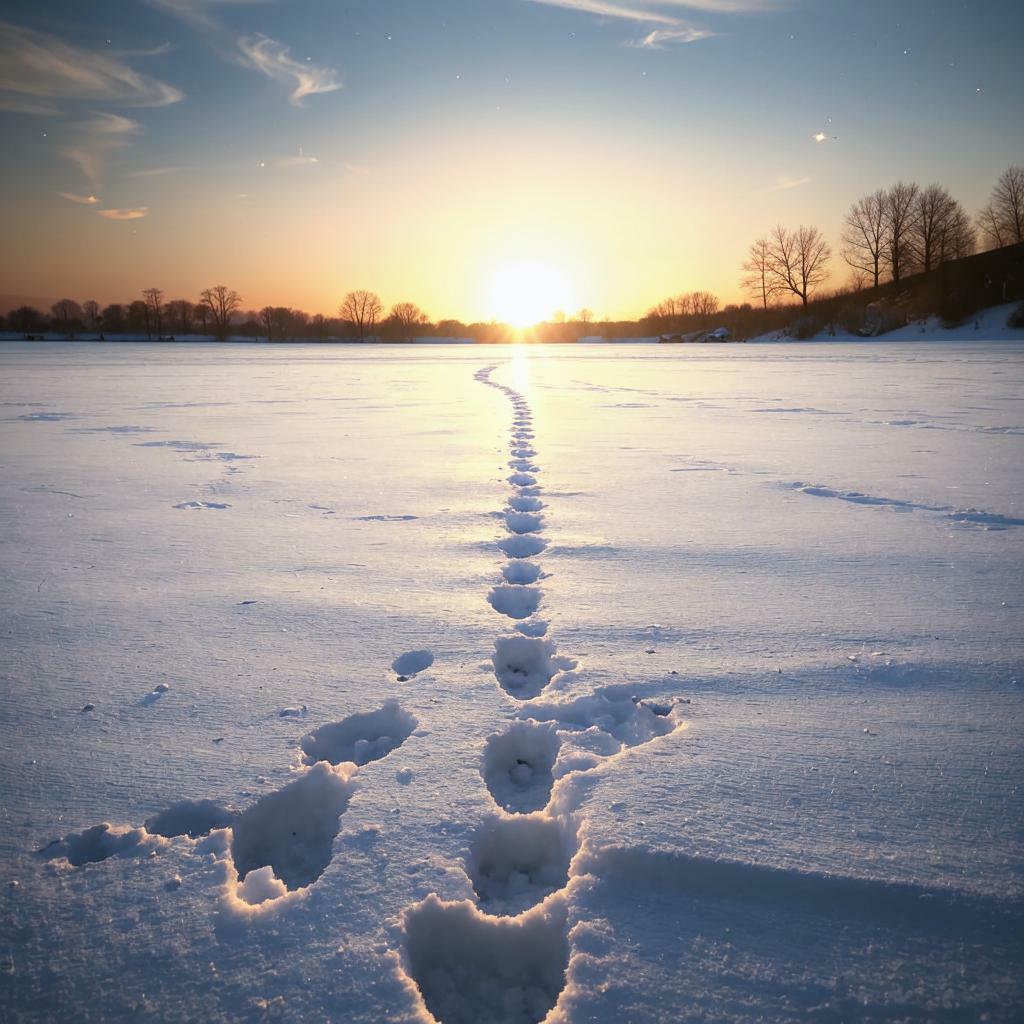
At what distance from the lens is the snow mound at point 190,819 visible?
1.10 m

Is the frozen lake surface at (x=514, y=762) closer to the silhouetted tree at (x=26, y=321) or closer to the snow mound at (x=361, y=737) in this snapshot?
the snow mound at (x=361, y=737)

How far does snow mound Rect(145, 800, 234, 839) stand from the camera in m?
1.10

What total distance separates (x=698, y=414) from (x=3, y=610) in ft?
21.4

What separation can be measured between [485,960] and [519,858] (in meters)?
0.20

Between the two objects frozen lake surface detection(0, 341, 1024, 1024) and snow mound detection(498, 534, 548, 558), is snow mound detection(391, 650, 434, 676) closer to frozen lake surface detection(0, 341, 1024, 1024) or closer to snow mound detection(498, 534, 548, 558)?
frozen lake surface detection(0, 341, 1024, 1024)

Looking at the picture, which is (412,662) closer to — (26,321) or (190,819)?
(190,819)

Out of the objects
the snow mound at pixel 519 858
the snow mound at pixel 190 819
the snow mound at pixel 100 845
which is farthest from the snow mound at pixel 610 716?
the snow mound at pixel 100 845

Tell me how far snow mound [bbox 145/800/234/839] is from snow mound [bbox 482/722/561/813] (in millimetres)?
520

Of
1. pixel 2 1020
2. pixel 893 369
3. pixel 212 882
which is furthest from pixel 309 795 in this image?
pixel 893 369

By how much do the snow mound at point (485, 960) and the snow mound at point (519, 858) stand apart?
2.5 inches

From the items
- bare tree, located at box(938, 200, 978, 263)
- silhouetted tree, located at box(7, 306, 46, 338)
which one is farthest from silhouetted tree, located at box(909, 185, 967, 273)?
silhouetted tree, located at box(7, 306, 46, 338)

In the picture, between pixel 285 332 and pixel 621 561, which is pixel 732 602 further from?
pixel 285 332

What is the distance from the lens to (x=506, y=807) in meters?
1.19

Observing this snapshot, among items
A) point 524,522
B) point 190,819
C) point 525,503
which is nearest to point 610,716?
point 190,819
